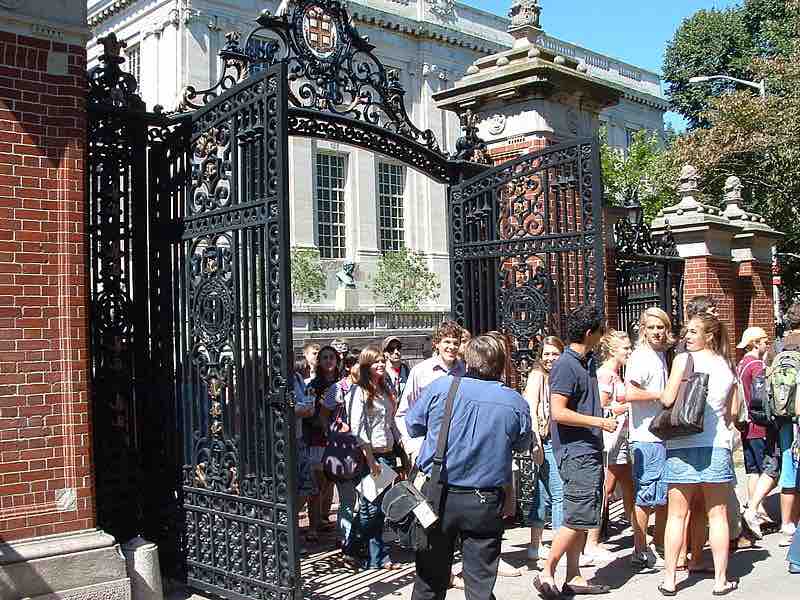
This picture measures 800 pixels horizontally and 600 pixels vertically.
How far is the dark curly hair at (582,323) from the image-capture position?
20.4ft

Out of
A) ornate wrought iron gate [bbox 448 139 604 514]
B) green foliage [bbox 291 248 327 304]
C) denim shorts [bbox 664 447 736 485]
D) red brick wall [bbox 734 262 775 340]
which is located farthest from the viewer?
green foliage [bbox 291 248 327 304]

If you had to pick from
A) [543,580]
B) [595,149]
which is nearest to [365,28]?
[595,149]

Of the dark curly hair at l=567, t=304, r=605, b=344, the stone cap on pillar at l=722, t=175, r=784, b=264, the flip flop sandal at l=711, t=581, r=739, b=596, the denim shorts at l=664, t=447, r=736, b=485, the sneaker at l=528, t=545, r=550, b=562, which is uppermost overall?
the stone cap on pillar at l=722, t=175, r=784, b=264

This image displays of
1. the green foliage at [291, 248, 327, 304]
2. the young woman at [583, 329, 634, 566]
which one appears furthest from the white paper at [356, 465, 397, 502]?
Answer: the green foliage at [291, 248, 327, 304]

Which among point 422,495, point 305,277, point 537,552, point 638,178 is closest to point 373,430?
point 537,552

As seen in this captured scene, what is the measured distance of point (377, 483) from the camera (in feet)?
24.1

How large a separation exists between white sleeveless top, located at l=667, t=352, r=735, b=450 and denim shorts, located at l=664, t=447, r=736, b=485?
1.7 inches

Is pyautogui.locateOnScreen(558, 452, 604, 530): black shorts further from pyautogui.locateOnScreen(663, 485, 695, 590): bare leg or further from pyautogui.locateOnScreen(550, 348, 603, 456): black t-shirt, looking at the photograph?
pyautogui.locateOnScreen(663, 485, 695, 590): bare leg

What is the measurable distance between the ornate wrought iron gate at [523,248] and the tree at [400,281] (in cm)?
2802

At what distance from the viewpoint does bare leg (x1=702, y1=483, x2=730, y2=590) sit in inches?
249

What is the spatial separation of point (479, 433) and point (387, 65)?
34.5 meters

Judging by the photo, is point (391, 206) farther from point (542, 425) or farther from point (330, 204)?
point (542, 425)

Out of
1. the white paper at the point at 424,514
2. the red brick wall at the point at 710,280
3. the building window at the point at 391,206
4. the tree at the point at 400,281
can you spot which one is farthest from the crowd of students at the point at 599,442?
the building window at the point at 391,206

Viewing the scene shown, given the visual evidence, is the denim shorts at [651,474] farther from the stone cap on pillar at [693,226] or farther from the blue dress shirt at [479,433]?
the stone cap on pillar at [693,226]
